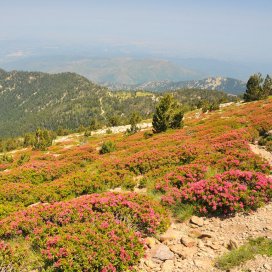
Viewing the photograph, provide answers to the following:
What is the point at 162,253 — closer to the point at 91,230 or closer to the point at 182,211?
the point at 91,230

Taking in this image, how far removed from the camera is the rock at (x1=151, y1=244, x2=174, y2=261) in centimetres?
873

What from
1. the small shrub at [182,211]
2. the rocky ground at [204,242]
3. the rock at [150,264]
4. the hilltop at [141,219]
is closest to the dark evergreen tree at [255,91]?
the hilltop at [141,219]

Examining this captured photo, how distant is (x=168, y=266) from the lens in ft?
27.3

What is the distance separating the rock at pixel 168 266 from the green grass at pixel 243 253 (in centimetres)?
127

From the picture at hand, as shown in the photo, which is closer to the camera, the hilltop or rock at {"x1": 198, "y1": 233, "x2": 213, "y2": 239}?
the hilltop

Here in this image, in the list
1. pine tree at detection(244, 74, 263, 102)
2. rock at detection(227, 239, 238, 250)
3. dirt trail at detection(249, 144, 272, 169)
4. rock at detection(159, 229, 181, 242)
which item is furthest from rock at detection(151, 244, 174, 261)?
pine tree at detection(244, 74, 263, 102)

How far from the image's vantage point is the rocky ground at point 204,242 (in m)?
8.16

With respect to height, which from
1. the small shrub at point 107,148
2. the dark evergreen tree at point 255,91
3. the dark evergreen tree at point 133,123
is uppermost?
the dark evergreen tree at point 255,91

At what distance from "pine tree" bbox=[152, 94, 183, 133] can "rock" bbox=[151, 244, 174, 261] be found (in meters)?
38.5

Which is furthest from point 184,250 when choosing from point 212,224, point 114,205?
point 114,205

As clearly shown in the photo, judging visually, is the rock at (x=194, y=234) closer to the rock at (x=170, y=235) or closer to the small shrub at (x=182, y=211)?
the rock at (x=170, y=235)

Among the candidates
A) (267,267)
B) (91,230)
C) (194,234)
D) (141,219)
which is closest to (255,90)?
(194,234)

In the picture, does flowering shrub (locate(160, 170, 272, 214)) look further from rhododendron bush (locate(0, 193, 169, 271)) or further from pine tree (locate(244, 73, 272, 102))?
pine tree (locate(244, 73, 272, 102))

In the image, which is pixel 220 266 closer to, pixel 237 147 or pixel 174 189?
pixel 174 189
